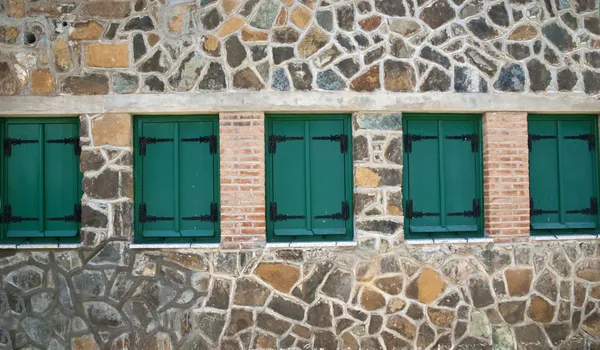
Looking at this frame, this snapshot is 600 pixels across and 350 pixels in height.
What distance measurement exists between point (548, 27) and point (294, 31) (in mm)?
2969

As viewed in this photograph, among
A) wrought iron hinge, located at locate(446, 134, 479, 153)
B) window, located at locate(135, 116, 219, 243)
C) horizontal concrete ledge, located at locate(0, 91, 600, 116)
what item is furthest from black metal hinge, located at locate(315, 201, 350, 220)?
wrought iron hinge, located at locate(446, 134, 479, 153)

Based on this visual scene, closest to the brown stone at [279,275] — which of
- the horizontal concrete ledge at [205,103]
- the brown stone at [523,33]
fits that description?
the horizontal concrete ledge at [205,103]

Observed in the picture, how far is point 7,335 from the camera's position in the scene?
6703mm

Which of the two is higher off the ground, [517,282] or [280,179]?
[280,179]

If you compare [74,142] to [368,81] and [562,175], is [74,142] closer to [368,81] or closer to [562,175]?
[368,81]

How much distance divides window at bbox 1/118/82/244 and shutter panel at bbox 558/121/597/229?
561cm

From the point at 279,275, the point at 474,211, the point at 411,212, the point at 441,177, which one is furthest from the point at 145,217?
the point at 474,211

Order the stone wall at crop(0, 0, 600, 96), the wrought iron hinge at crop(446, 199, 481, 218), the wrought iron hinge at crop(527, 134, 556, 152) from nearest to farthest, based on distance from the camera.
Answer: the stone wall at crop(0, 0, 600, 96) < the wrought iron hinge at crop(446, 199, 481, 218) < the wrought iron hinge at crop(527, 134, 556, 152)

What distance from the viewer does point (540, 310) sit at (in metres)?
6.94

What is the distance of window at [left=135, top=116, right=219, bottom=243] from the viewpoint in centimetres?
684

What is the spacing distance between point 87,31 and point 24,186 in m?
1.87

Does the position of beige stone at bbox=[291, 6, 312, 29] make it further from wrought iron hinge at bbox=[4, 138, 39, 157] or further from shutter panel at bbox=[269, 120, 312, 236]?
wrought iron hinge at bbox=[4, 138, 39, 157]

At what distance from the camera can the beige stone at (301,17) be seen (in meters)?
6.87

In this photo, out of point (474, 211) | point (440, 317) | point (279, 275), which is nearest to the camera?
point (279, 275)
